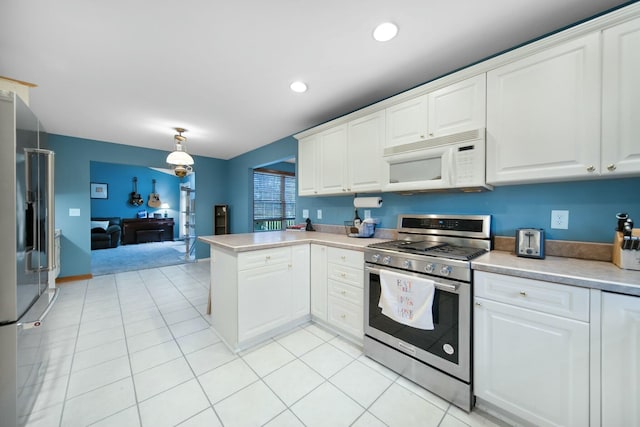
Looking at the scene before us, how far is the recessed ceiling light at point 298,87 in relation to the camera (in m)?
2.27

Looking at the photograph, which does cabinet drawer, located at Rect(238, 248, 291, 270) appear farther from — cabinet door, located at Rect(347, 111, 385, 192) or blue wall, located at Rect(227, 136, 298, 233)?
blue wall, located at Rect(227, 136, 298, 233)

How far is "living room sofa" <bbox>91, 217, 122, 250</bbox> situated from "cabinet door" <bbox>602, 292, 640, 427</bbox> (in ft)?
31.9

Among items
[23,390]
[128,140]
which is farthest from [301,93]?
[128,140]

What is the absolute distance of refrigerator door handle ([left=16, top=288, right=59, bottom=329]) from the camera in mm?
1141

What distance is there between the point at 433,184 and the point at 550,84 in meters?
0.87

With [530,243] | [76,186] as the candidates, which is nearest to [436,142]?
[530,243]

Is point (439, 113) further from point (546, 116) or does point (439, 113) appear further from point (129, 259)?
point (129, 259)

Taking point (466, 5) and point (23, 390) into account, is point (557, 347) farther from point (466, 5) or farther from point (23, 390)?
point (23, 390)

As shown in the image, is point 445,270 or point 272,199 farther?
point 272,199

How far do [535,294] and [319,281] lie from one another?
1671 mm

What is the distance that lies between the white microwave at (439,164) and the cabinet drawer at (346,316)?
116 cm

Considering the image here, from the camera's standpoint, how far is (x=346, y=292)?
2.15 m

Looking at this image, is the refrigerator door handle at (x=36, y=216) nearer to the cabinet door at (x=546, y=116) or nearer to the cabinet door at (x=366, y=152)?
the cabinet door at (x=366, y=152)

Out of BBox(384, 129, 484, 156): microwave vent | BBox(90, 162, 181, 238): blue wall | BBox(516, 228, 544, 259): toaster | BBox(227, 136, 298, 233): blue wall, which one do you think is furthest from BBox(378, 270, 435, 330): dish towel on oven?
BBox(90, 162, 181, 238): blue wall
